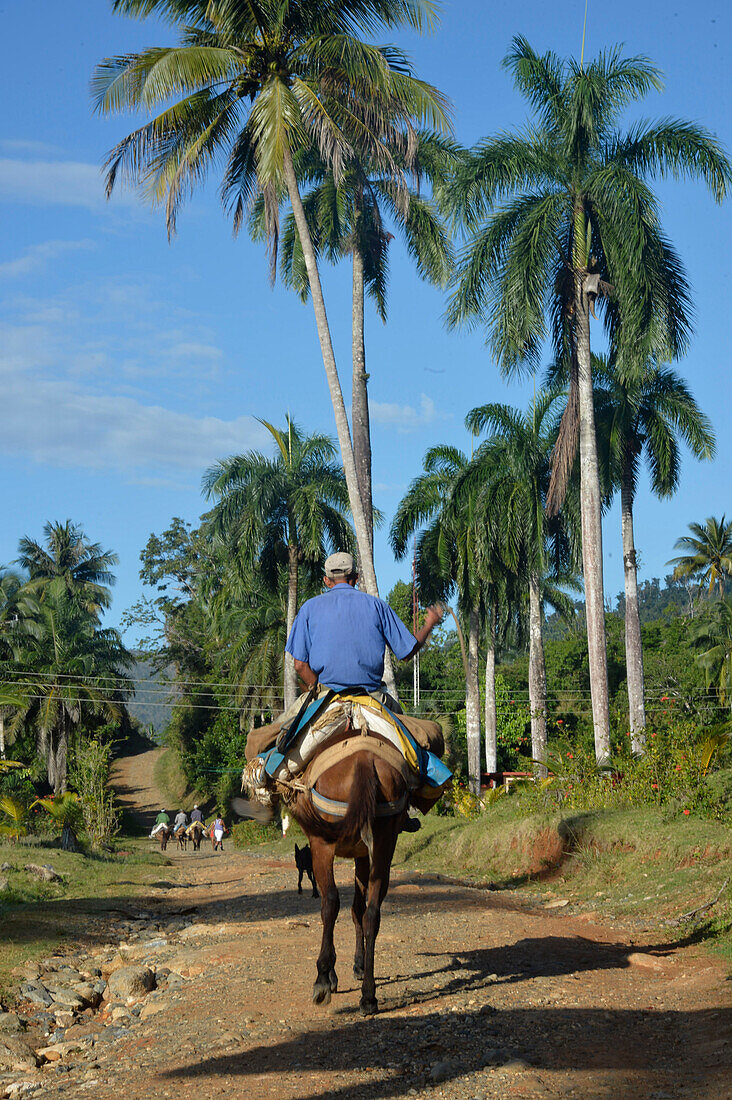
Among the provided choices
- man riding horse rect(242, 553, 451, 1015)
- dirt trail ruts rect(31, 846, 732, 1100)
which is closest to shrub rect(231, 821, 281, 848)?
dirt trail ruts rect(31, 846, 732, 1100)

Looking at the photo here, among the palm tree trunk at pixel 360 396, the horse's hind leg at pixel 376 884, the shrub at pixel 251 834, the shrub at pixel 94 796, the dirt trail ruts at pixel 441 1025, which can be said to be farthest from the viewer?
the shrub at pixel 251 834

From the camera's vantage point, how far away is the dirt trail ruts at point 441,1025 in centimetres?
504

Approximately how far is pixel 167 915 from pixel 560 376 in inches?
696

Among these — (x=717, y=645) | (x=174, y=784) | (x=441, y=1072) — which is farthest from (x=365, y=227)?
(x=174, y=784)

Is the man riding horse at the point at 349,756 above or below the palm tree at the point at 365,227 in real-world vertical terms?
below

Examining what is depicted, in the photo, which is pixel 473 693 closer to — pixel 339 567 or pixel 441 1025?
pixel 339 567

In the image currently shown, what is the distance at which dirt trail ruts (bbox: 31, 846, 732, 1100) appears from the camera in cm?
504

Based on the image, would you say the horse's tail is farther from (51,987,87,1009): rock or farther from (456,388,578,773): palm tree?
(456,388,578,773): palm tree

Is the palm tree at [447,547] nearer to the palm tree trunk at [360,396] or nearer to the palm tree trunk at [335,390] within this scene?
the palm tree trunk at [360,396]

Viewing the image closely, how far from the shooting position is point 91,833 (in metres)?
28.2

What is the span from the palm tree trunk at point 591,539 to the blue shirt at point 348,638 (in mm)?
15506

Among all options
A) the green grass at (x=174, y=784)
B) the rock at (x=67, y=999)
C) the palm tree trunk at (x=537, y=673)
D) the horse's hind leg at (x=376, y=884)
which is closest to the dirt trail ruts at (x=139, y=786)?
the green grass at (x=174, y=784)

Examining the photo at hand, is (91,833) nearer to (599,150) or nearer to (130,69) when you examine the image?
(130,69)

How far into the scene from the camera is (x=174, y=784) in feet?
211
